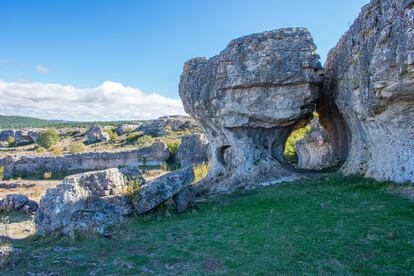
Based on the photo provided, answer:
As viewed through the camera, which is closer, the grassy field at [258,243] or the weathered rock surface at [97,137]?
the grassy field at [258,243]

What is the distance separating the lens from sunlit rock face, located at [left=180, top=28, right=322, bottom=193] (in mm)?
21719

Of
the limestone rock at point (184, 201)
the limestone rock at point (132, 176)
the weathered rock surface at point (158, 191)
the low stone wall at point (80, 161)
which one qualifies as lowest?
the low stone wall at point (80, 161)

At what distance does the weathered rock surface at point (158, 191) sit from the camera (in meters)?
14.6

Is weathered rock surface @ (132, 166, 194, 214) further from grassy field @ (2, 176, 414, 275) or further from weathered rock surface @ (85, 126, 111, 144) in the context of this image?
weathered rock surface @ (85, 126, 111, 144)

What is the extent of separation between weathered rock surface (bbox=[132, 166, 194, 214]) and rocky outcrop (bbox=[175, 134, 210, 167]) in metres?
27.3

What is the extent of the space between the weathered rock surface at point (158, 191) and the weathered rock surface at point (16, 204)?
7.68 m

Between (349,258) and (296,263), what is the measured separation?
1261 millimetres

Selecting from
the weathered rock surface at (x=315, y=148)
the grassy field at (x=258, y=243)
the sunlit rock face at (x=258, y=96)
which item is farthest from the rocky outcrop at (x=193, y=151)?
the grassy field at (x=258, y=243)

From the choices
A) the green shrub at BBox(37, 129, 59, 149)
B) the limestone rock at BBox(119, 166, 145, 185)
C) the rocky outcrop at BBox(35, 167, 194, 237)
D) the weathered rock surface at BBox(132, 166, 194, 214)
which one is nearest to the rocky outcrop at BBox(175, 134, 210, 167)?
the limestone rock at BBox(119, 166, 145, 185)

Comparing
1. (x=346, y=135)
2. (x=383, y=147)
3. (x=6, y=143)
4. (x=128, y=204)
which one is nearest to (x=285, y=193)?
(x=383, y=147)

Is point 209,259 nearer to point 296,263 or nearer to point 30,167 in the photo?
point 296,263

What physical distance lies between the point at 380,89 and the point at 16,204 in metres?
19.0

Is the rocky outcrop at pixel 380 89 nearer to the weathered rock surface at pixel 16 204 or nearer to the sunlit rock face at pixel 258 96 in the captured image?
the sunlit rock face at pixel 258 96

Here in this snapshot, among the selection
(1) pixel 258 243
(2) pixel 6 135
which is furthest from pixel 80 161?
(2) pixel 6 135
